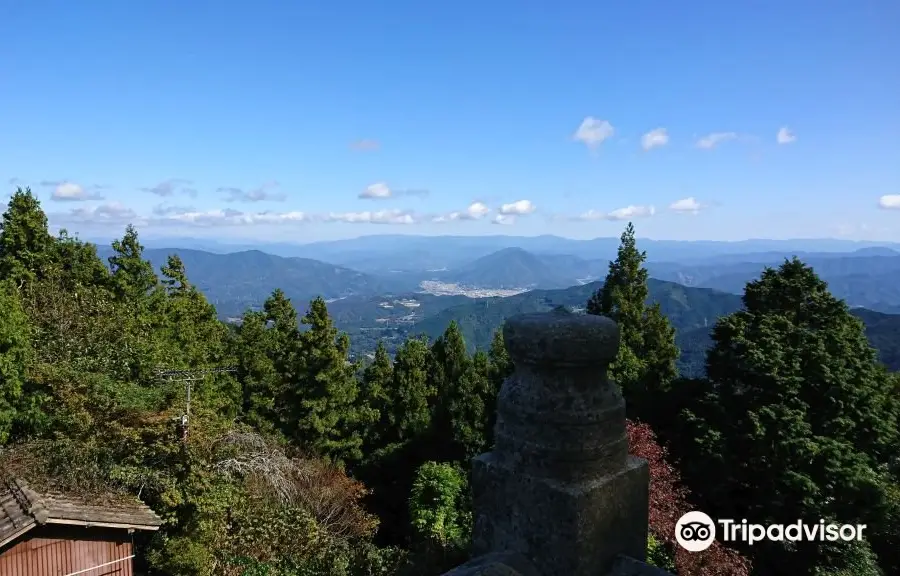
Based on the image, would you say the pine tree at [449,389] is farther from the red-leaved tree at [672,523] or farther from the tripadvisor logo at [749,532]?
the tripadvisor logo at [749,532]

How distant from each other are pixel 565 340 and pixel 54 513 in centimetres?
1149

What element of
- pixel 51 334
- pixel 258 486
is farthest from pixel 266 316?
pixel 258 486

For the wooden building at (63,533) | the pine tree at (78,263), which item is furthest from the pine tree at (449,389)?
the pine tree at (78,263)

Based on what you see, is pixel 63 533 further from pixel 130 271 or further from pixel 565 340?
pixel 130 271

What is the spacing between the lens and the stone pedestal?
1701mm

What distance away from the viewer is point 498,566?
65.4 inches

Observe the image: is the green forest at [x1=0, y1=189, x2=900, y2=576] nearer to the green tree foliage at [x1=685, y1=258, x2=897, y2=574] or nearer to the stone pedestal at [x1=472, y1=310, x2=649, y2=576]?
the green tree foliage at [x1=685, y1=258, x2=897, y2=574]

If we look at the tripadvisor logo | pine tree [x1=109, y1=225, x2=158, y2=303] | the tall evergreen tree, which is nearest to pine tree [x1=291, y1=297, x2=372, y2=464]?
the tall evergreen tree

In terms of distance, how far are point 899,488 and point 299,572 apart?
55.3 feet

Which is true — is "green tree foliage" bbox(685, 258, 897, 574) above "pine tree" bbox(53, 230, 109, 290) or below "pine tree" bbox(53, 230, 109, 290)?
below

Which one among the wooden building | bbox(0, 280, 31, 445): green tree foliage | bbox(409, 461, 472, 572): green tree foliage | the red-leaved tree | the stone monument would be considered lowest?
bbox(409, 461, 472, 572): green tree foliage

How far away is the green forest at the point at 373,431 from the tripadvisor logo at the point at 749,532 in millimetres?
285

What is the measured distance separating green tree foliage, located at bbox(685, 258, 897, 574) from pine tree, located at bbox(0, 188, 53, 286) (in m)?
26.5

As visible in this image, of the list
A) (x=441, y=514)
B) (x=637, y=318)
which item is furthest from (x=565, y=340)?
(x=637, y=318)
